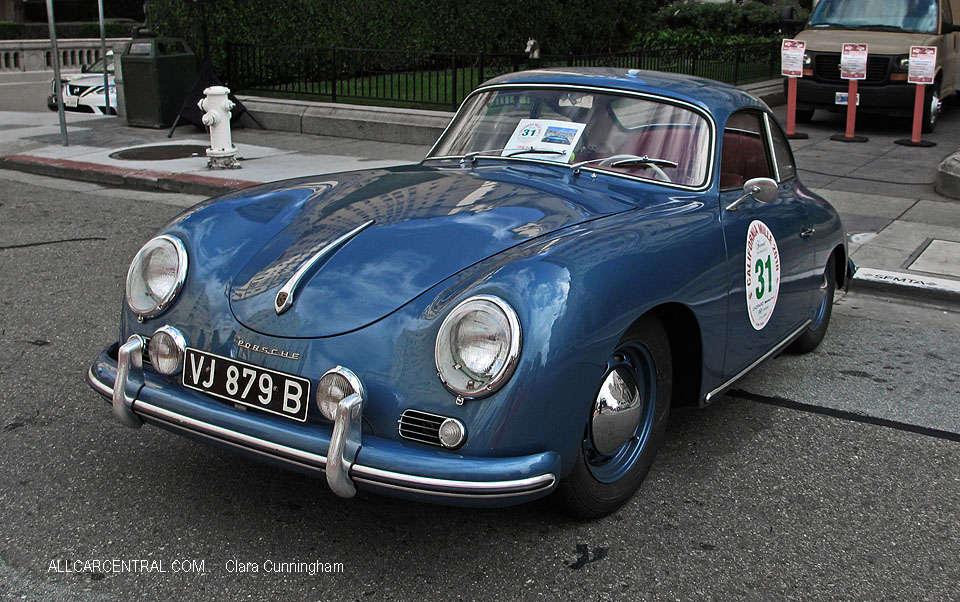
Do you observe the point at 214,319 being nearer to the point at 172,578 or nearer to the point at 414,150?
the point at 172,578

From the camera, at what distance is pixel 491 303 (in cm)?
295

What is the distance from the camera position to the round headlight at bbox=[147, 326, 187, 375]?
130 inches

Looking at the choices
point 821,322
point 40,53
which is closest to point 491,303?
point 821,322

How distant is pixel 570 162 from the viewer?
14.0 feet

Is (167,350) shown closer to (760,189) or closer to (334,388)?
(334,388)

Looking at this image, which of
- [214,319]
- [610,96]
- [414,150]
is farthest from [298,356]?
[414,150]

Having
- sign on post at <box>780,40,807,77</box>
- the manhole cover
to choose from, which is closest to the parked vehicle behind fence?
the manhole cover

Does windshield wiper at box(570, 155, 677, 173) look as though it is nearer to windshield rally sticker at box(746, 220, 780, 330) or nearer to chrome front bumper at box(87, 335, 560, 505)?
windshield rally sticker at box(746, 220, 780, 330)

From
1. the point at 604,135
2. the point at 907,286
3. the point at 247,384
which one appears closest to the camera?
the point at 247,384

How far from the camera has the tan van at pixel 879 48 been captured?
12945 millimetres

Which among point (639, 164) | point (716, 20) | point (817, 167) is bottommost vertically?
point (817, 167)

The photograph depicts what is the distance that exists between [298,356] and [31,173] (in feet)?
33.0

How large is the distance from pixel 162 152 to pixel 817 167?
7879 millimetres

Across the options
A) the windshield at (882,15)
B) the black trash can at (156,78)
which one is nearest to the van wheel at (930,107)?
the windshield at (882,15)
